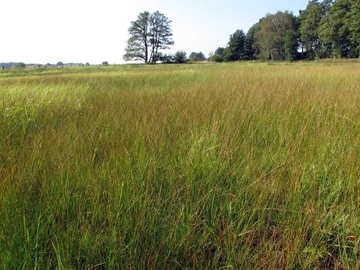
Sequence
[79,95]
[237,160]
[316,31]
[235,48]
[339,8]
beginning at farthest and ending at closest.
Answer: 1. [235,48]
2. [316,31]
3. [339,8]
4. [79,95]
5. [237,160]

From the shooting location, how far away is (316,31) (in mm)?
43188

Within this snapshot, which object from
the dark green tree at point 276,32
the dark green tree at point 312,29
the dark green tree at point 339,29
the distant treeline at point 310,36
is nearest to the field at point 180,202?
the distant treeline at point 310,36

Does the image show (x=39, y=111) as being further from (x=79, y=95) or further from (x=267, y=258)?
(x=267, y=258)

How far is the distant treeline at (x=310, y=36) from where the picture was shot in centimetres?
3691

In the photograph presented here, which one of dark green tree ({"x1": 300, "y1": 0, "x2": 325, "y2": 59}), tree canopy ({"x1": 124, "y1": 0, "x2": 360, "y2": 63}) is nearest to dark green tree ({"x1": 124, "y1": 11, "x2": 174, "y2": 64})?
tree canopy ({"x1": 124, "y1": 0, "x2": 360, "y2": 63})

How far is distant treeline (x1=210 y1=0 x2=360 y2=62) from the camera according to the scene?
36906mm

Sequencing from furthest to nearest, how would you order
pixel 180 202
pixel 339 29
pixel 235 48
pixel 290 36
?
pixel 235 48, pixel 290 36, pixel 339 29, pixel 180 202

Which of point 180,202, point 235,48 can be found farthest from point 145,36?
point 180,202

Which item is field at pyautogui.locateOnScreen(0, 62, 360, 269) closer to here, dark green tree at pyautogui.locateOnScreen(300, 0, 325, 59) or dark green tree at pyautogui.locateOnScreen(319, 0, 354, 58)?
dark green tree at pyautogui.locateOnScreen(319, 0, 354, 58)

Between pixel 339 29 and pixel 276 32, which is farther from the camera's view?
pixel 276 32

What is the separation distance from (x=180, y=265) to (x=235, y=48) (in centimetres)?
6335

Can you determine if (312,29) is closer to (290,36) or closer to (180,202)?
(290,36)

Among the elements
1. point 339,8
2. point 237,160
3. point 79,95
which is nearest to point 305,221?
point 237,160

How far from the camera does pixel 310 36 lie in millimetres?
45062
